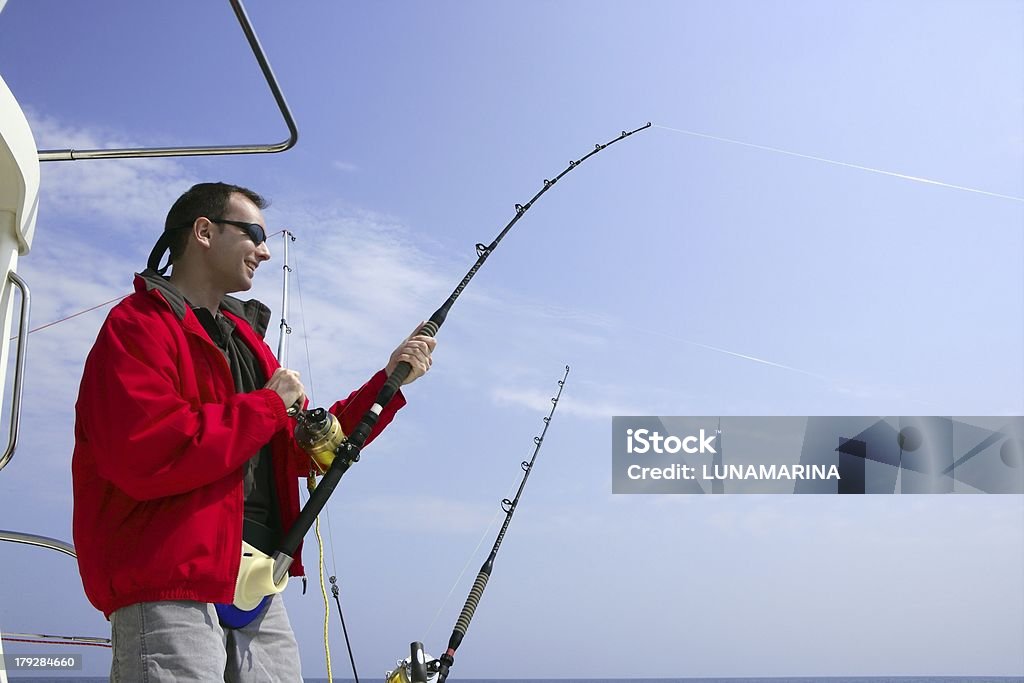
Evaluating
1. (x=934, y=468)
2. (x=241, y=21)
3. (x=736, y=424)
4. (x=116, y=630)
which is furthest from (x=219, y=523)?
(x=934, y=468)

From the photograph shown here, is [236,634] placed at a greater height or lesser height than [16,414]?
lesser

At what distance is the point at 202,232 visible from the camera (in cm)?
207

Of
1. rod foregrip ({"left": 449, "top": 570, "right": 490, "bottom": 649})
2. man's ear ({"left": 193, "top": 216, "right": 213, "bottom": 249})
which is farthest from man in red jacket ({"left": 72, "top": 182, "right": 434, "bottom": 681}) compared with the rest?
rod foregrip ({"left": 449, "top": 570, "right": 490, "bottom": 649})

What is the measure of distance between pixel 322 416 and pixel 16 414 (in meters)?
0.63

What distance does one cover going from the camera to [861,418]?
64.1 ft

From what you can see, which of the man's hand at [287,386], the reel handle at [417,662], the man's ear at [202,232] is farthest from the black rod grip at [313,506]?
the reel handle at [417,662]

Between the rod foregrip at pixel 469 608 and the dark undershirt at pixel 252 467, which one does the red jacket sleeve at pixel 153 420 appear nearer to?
the dark undershirt at pixel 252 467

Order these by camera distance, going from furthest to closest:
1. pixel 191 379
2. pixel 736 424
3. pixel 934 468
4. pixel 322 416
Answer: pixel 934 468
pixel 736 424
pixel 322 416
pixel 191 379

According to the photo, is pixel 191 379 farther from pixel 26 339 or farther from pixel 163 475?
pixel 26 339

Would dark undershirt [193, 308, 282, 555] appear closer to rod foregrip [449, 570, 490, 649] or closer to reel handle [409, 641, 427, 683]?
reel handle [409, 641, 427, 683]

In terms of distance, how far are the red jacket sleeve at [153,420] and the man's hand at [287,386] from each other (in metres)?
0.04

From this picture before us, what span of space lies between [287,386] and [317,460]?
268 mm

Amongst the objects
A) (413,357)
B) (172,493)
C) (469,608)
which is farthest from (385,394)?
(469,608)

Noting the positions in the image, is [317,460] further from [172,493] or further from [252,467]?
[172,493]
